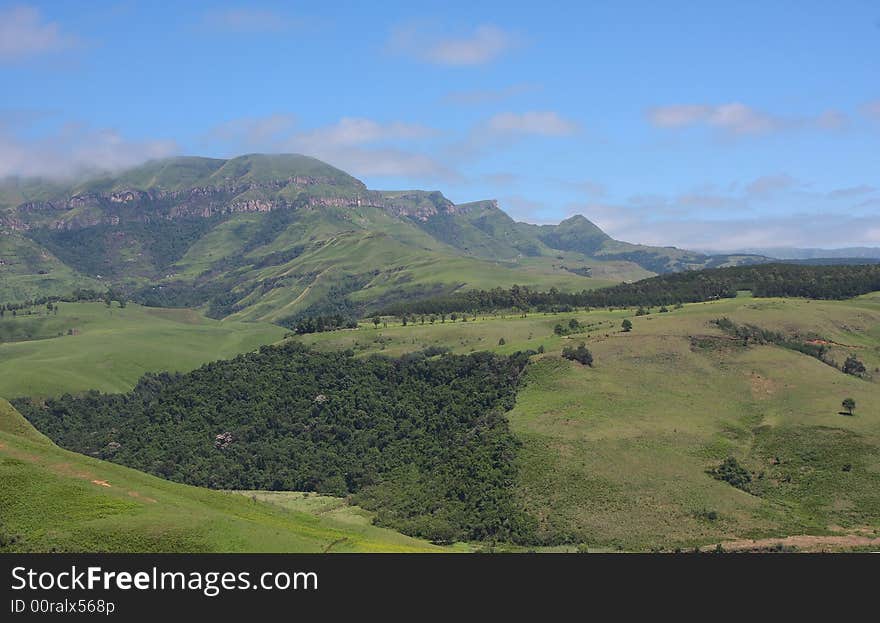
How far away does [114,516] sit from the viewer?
305 ft

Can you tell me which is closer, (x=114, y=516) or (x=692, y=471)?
(x=114, y=516)

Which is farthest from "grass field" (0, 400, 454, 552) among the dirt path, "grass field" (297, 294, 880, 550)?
the dirt path

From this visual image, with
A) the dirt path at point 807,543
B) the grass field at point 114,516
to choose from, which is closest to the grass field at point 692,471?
the dirt path at point 807,543

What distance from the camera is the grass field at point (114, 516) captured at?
287ft

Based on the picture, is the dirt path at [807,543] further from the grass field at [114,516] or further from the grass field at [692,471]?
the grass field at [114,516]

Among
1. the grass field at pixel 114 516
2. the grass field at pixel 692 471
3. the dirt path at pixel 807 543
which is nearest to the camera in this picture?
the grass field at pixel 114 516

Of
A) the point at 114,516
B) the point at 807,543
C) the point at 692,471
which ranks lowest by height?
the point at 807,543

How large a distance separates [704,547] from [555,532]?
85.4 ft

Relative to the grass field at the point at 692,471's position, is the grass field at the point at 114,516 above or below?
above

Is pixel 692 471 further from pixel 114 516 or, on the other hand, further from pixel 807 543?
pixel 114 516

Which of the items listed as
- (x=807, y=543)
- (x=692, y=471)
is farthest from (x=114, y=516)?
(x=692, y=471)

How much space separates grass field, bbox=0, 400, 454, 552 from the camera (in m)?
87.4

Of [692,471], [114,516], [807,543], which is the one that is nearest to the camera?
[114,516]
